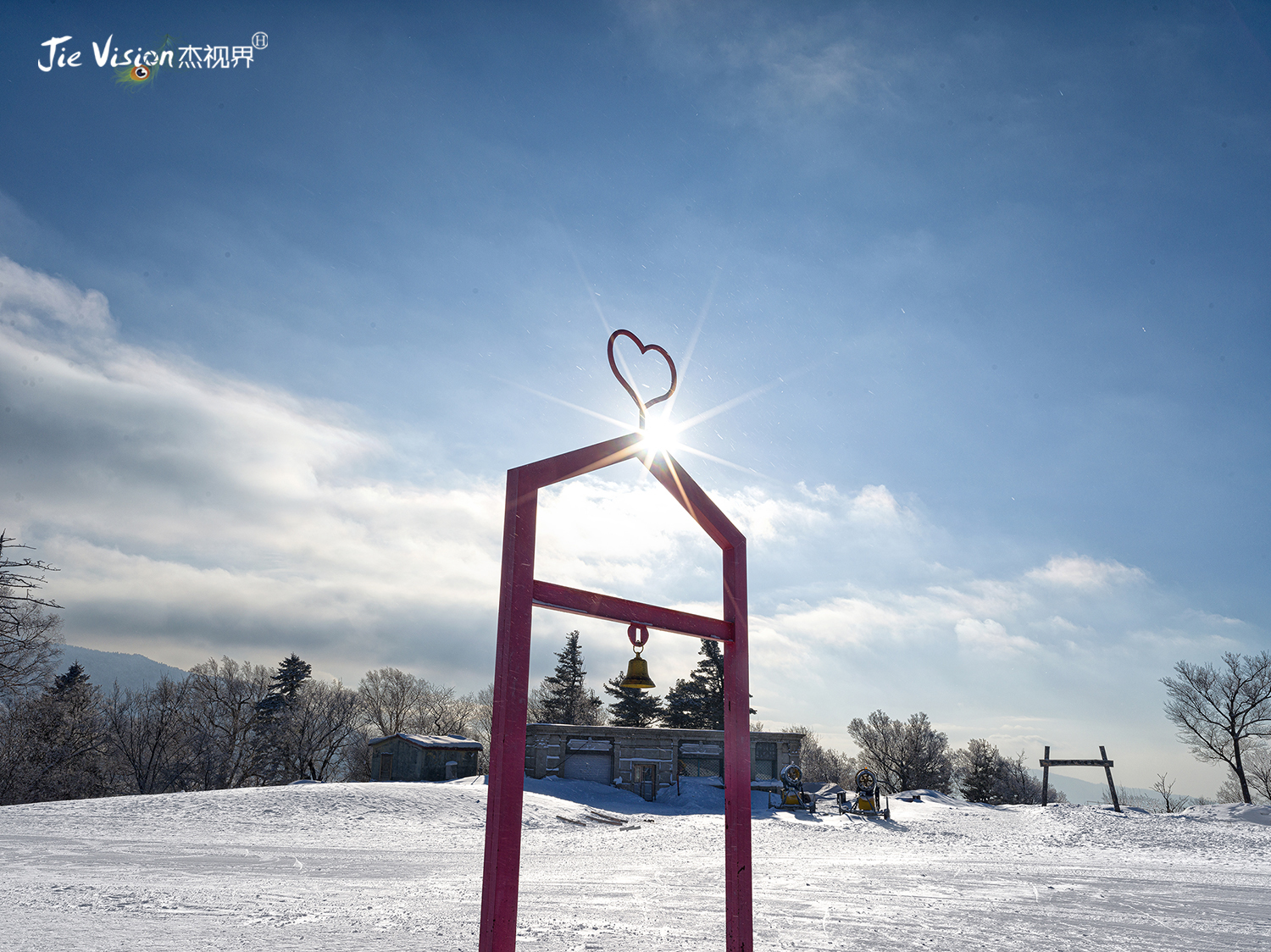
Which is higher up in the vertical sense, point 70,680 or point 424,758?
point 70,680

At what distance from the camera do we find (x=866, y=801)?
95.6 feet

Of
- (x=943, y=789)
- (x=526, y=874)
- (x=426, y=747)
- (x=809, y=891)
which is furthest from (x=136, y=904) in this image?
(x=943, y=789)

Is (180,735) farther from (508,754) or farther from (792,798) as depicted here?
(508,754)

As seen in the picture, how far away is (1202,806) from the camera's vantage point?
91.7 ft

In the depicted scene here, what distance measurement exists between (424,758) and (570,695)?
26161mm

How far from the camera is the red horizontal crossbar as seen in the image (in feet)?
15.8

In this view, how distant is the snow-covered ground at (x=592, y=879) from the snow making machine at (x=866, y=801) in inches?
141

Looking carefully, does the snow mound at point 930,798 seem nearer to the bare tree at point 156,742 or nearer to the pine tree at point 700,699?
the pine tree at point 700,699

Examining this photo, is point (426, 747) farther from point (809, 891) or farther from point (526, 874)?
point (809, 891)

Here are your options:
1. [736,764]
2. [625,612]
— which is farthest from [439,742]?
[625,612]

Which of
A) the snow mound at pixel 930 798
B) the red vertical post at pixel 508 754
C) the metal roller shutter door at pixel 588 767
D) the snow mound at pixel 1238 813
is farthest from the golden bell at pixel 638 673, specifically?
the snow mound at pixel 930 798

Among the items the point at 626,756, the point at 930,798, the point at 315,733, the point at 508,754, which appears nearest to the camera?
the point at 508,754

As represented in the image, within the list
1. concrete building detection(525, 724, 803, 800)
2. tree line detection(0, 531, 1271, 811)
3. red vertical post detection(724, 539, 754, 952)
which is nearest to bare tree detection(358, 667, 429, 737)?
tree line detection(0, 531, 1271, 811)

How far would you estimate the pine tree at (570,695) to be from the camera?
2438 inches
